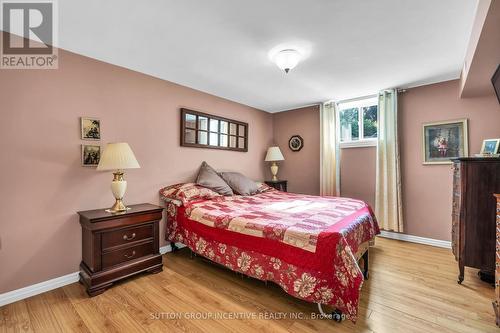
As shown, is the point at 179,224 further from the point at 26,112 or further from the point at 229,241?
the point at 26,112

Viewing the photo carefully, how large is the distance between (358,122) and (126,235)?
3.91 m

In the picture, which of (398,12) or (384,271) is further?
(384,271)

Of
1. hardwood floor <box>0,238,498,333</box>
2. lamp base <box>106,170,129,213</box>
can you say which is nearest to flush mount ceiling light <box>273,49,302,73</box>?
lamp base <box>106,170,129,213</box>

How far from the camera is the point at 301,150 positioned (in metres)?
4.55

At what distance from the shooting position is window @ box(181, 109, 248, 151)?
329 cm

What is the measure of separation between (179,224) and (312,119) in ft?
10.4

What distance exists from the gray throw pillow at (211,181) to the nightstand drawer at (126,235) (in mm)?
985

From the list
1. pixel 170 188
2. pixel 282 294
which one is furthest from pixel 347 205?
pixel 170 188

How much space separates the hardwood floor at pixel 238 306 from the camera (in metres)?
1.57

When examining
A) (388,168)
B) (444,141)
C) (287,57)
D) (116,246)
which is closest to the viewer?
(116,246)

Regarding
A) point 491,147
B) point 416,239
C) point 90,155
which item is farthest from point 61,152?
point 416,239

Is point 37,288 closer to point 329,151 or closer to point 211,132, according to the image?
point 211,132

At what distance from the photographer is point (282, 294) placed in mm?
1968

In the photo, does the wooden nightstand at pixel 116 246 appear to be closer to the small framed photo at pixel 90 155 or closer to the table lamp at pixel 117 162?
the table lamp at pixel 117 162
